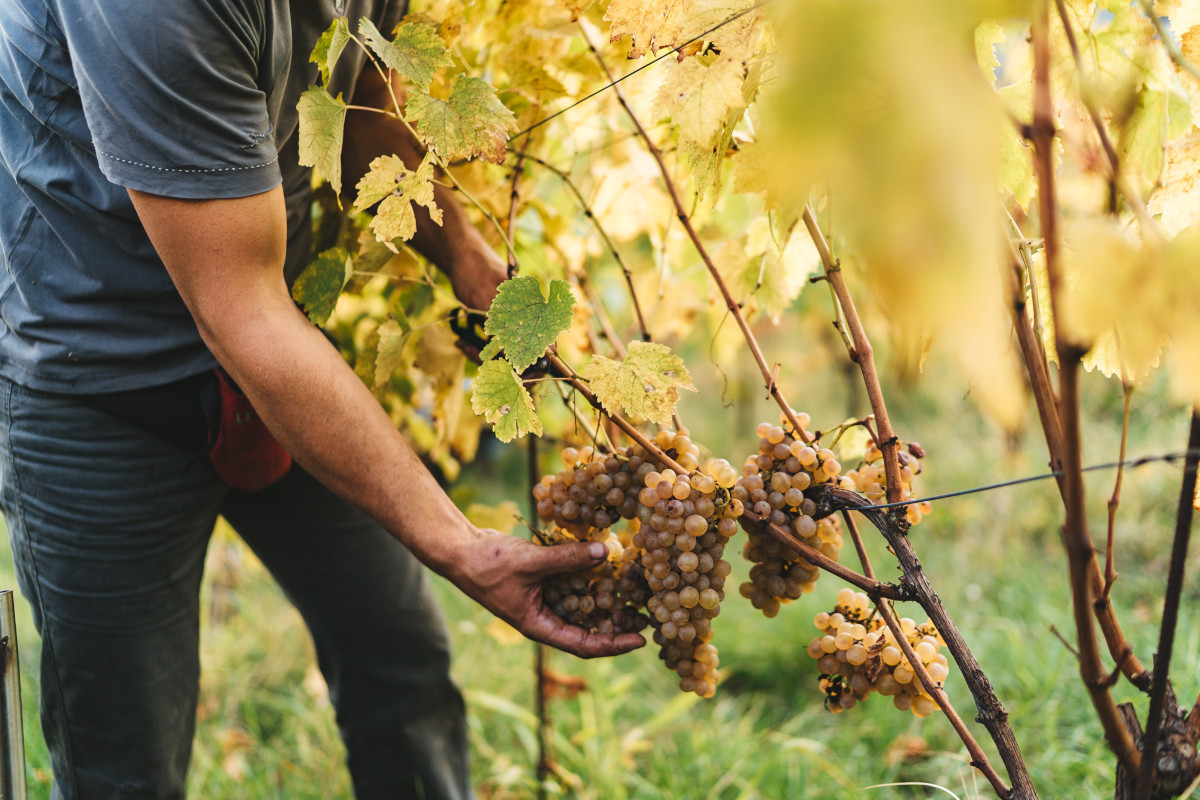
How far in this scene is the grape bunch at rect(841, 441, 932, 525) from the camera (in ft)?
3.27

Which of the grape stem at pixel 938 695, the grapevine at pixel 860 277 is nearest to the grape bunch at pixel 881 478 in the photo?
the grapevine at pixel 860 277

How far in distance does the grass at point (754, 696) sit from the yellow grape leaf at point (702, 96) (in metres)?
1.10

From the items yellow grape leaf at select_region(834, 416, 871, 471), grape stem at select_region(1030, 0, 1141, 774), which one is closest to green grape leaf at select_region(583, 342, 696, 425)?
yellow grape leaf at select_region(834, 416, 871, 471)

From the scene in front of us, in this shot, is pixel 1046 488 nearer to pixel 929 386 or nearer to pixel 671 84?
pixel 929 386

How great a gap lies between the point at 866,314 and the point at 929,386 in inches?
82.6

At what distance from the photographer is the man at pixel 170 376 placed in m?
0.94

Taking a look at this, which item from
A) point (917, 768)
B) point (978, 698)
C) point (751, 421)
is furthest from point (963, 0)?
point (751, 421)

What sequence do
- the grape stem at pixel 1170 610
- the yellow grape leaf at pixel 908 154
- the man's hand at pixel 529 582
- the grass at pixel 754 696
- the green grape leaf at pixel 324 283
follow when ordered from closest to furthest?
1. the yellow grape leaf at pixel 908 154
2. the grape stem at pixel 1170 610
3. the man's hand at pixel 529 582
4. the green grape leaf at pixel 324 283
5. the grass at pixel 754 696

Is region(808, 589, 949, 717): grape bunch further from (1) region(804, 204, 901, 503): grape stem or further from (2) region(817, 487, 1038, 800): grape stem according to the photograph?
(1) region(804, 204, 901, 503): grape stem

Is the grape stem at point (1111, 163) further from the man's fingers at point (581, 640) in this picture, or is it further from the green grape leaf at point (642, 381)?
the man's fingers at point (581, 640)

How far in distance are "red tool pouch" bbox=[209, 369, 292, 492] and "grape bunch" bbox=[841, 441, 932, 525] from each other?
2.94ft

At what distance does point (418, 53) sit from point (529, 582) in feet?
2.30

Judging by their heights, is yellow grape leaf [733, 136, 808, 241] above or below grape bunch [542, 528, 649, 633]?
above

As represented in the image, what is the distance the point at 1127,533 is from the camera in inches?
128
